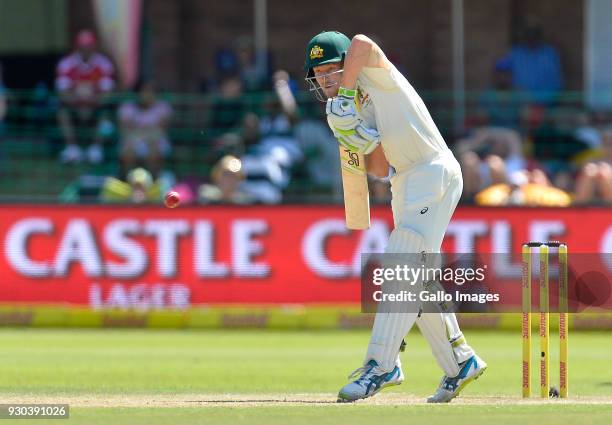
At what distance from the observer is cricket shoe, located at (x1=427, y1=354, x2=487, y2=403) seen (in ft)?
24.7

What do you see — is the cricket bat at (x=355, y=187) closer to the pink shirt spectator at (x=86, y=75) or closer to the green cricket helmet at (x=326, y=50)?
the green cricket helmet at (x=326, y=50)

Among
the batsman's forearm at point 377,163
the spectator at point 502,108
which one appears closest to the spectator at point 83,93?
the spectator at point 502,108

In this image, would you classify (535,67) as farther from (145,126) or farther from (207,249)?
(207,249)

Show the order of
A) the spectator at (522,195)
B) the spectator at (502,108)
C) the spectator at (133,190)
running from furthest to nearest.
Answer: the spectator at (502,108)
the spectator at (133,190)
the spectator at (522,195)

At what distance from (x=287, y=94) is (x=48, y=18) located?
14.0ft

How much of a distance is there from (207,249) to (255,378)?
4929 millimetres

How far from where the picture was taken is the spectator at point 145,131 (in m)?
15.4

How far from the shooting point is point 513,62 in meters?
17.0

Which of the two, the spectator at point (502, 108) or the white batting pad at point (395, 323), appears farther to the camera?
the spectator at point (502, 108)

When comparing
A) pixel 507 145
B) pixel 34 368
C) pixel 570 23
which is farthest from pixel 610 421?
pixel 570 23

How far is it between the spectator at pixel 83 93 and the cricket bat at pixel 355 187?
8.35 metres

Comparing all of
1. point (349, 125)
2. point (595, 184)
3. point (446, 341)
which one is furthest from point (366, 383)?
point (595, 184)

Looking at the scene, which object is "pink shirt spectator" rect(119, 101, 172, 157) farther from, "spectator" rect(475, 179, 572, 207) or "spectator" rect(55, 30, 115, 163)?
"spectator" rect(475, 179, 572, 207)
